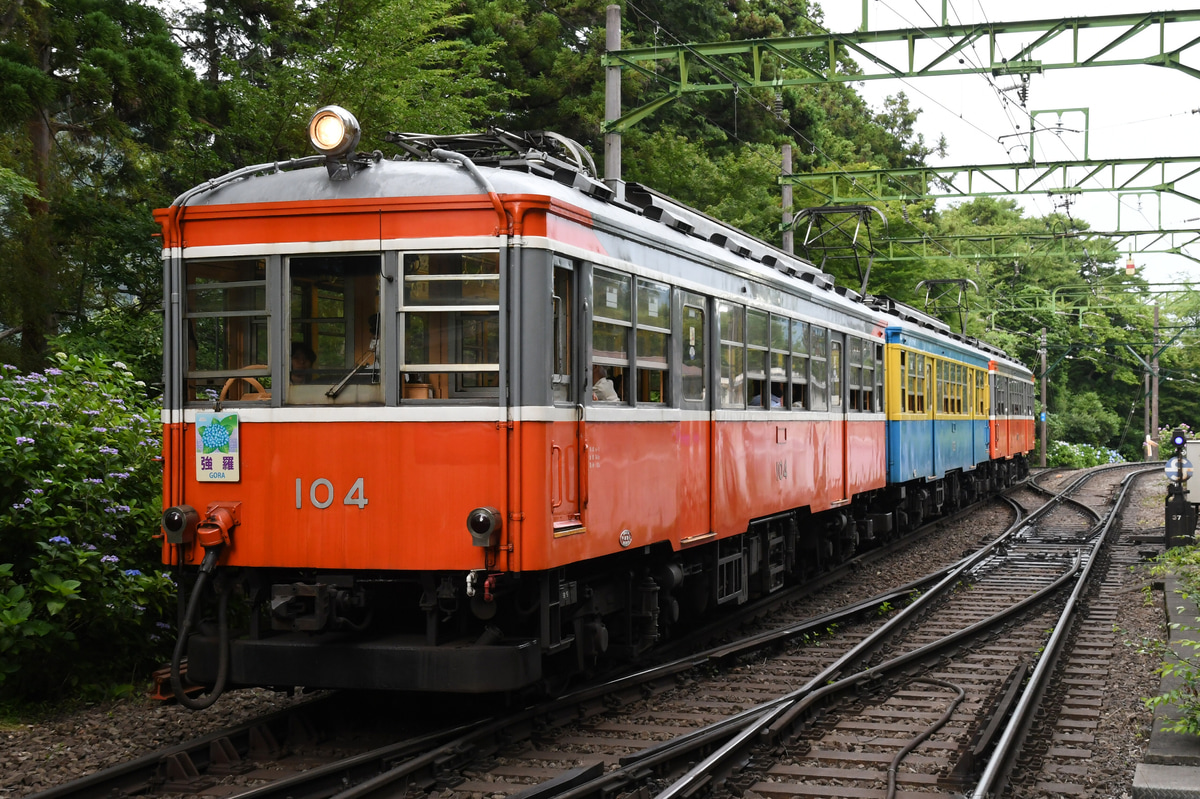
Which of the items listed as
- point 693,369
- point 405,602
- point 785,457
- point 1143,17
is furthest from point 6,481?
point 1143,17

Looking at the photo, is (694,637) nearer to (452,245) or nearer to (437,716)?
(437,716)

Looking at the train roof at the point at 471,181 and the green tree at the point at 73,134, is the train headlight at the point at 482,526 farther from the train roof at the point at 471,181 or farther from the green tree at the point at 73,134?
the green tree at the point at 73,134

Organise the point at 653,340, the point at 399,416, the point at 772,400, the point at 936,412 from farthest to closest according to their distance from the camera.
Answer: the point at 936,412 < the point at 772,400 < the point at 653,340 < the point at 399,416

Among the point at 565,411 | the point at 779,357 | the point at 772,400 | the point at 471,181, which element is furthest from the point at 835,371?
the point at 471,181

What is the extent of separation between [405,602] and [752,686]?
273 centimetres

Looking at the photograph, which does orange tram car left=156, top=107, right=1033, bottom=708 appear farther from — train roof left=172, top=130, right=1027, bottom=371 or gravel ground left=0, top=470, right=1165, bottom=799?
gravel ground left=0, top=470, right=1165, bottom=799

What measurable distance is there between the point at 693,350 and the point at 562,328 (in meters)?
2.13

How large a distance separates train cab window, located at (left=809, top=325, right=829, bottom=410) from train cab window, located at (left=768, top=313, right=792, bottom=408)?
86cm

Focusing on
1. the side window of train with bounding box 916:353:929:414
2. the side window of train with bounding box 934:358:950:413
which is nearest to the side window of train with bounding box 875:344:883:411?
the side window of train with bounding box 916:353:929:414

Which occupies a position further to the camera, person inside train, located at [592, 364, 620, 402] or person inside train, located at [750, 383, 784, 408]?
person inside train, located at [750, 383, 784, 408]

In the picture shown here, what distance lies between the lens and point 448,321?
6.69m

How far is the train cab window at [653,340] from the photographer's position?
7996 millimetres

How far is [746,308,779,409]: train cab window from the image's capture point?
1024cm

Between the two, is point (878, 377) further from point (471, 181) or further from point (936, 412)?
point (471, 181)
